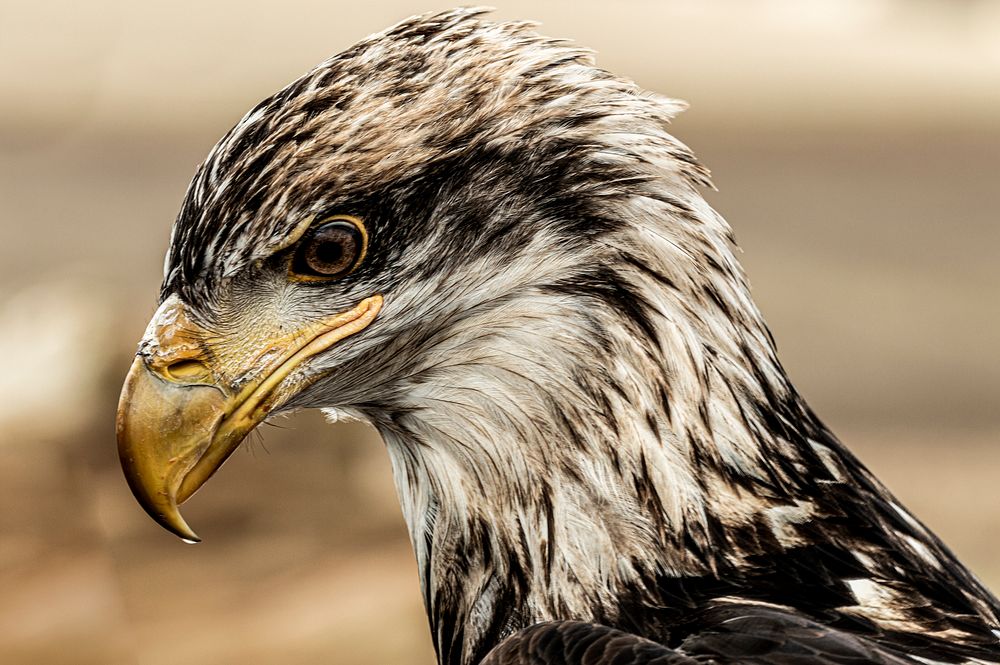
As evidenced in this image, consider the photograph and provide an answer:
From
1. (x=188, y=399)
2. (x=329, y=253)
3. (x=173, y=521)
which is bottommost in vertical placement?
(x=173, y=521)

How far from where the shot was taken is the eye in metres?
2.20

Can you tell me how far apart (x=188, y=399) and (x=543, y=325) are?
681 millimetres

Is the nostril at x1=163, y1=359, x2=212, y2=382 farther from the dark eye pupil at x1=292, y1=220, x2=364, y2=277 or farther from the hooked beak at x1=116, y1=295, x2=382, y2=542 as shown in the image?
the dark eye pupil at x1=292, y1=220, x2=364, y2=277

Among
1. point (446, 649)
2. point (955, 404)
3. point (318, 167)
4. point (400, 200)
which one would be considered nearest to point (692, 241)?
point (400, 200)

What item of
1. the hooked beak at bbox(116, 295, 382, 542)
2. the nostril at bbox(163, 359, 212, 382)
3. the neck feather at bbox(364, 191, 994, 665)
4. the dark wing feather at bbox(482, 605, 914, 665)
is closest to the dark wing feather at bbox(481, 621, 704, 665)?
the dark wing feather at bbox(482, 605, 914, 665)

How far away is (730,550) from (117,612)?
450 cm

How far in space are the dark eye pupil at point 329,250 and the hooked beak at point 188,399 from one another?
9 centimetres

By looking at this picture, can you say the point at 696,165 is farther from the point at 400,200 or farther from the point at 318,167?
the point at 318,167

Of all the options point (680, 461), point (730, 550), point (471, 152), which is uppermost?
point (471, 152)

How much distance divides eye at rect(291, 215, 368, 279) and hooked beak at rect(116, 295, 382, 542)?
93 mm

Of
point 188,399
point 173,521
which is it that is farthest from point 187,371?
point 173,521

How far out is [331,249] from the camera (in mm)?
2221

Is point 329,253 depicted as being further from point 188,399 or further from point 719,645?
point 719,645

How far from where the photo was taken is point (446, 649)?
260 cm
